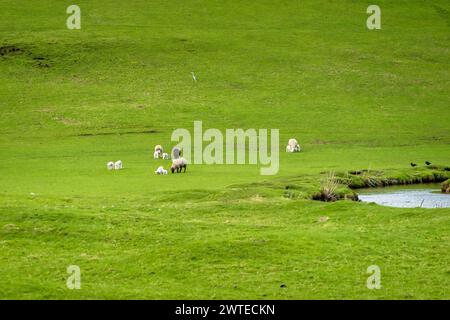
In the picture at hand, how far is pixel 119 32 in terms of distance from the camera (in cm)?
7869

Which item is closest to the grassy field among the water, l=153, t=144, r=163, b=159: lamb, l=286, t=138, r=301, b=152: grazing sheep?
l=286, t=138, r=301, b=152: grazing sheep

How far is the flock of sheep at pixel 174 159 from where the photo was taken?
39.5 m

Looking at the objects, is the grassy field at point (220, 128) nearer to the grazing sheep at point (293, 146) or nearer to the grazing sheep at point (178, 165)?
the grazing sheep at point (178, 165)

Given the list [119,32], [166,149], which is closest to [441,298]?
[166,149]

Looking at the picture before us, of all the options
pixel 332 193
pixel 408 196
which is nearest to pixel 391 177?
pixel 408 196

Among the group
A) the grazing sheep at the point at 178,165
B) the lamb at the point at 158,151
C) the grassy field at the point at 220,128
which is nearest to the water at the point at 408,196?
the grassy field at the point at 220,128

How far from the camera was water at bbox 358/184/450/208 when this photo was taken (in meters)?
32.9

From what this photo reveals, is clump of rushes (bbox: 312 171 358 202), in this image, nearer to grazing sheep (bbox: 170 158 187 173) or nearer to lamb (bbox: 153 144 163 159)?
grazing sheep (bbox: 170 158 187 173)

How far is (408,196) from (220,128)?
22.6 metres

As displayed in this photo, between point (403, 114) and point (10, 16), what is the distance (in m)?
40.7

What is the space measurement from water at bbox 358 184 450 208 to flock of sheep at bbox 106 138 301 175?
841 centimetres

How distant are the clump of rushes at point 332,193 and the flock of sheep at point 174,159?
293 inches

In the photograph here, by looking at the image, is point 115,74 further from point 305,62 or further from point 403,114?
point 403,114

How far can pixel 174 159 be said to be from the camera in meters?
41.2
